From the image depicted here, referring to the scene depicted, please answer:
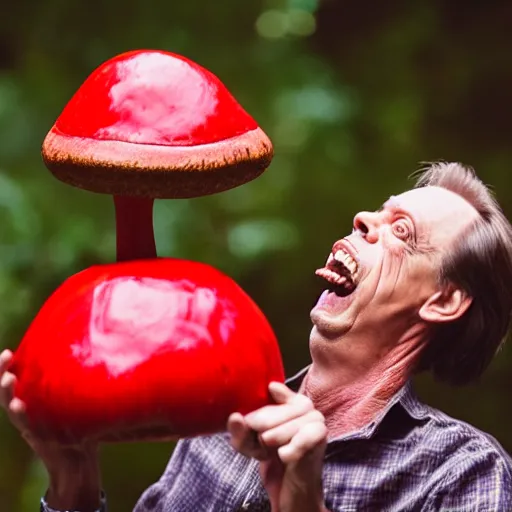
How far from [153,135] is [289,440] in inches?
11.1

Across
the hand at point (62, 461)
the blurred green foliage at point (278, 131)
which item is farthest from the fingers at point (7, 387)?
the blurred green foliage at point (278, 131)

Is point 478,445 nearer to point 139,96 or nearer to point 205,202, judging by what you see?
point 139,96

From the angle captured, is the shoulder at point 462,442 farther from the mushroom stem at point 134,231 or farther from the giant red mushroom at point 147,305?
the mushroom stem at point 134,231

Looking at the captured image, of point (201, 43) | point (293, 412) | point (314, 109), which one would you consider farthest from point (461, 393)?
point (293, 412)

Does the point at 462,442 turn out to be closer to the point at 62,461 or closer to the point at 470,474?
the point at 470,474

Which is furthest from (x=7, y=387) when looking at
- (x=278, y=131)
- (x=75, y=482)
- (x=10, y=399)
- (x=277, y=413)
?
(x=278, y=131)

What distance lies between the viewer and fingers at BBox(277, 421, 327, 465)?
1.00 meters

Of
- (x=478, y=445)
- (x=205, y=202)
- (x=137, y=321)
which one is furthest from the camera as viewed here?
(x=205, y=202)

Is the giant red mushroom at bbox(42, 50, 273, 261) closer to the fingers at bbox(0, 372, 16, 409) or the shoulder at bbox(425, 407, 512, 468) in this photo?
the fingers at bbox(0, 372, 16, 409)

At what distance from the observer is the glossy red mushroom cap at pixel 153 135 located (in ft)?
3.11

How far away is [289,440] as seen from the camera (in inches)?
39.4

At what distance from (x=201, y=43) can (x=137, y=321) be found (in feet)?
4.92

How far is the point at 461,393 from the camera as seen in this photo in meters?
2.46

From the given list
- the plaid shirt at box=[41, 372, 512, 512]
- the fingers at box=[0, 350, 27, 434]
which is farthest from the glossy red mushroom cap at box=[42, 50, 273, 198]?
the plaid shirt at box=[41, 372, 512, 512]
